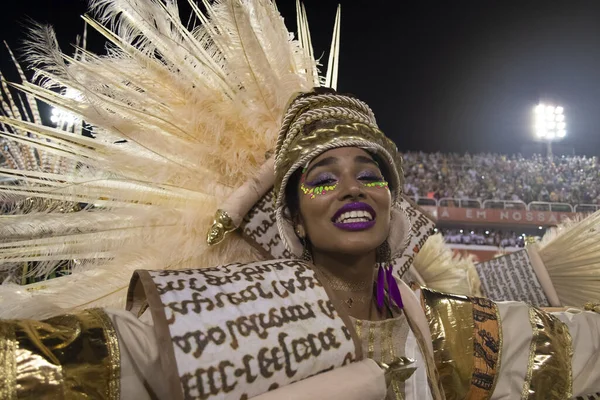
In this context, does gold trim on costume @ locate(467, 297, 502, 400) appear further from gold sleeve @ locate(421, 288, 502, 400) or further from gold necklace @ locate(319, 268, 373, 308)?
gold necklace @ locate(319, 268, 373, 308)

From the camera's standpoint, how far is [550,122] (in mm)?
18547

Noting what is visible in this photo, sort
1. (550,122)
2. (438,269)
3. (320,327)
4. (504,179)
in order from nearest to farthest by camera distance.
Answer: (320,327) < (438,269) < (504,179) < (550,122)

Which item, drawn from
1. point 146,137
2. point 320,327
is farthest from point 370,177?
point 146,137

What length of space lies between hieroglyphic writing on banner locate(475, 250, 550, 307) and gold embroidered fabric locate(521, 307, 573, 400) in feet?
5.19

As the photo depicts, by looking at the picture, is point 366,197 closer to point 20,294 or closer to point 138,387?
point 138,387

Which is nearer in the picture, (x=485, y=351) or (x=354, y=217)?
(x=354, y=217)

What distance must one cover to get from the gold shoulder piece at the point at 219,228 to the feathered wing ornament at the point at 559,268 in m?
2.27

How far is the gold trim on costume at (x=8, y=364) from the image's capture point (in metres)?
0.90

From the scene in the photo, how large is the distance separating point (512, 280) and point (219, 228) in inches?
103

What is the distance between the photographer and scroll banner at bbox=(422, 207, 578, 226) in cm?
1291

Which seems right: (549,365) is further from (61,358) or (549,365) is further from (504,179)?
(504,179)

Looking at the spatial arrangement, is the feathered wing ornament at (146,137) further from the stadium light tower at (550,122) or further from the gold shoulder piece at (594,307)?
the stadium light tower at (550,122)

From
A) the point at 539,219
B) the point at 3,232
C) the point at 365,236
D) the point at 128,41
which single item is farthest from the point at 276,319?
the point at 539,219

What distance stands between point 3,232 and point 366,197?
1381mm
